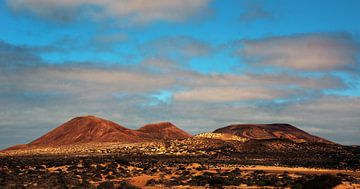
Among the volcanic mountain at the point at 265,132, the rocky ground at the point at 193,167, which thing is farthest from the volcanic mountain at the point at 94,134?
the rocky ground at the point at 193,167

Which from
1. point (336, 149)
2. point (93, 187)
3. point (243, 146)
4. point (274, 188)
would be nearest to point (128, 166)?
point (93, 187)

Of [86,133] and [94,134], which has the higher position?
[86,133]

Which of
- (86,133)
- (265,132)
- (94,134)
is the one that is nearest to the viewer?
(94,134)

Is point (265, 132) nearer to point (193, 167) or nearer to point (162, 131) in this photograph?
point (162, 131)

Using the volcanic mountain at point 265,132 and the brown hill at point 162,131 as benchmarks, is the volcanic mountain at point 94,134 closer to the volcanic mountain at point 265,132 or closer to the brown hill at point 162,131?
the brown hill at point 162,131

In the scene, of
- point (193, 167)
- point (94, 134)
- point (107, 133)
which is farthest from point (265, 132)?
point (193, 167)

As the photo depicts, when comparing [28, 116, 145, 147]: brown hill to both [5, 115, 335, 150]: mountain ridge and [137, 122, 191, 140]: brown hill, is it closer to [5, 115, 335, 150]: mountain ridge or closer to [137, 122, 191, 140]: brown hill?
[5, 115, 335, 150]: mountain ridge

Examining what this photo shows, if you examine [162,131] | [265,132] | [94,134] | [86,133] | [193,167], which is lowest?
[193,167]

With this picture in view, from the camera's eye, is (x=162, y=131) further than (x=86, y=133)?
Yes
